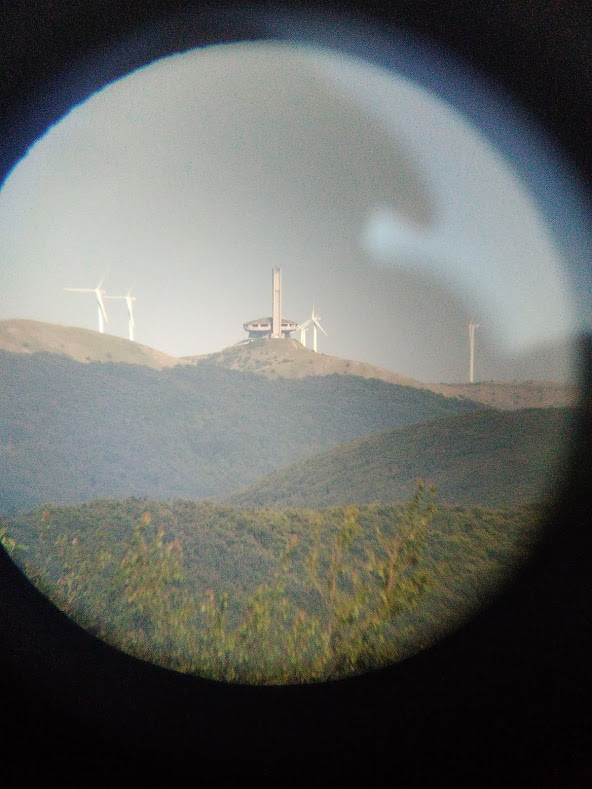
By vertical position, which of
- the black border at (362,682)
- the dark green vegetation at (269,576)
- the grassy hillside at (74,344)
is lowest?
the dark green vegetation at (269,576)

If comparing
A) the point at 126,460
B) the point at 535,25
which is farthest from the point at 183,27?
the point at 126,460

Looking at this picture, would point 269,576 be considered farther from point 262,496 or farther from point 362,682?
point 262,496

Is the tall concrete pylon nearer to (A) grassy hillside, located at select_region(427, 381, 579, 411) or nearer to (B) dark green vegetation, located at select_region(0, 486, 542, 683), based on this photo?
(A) grassy hillside, located at select_region(427, 381, 579, 411)

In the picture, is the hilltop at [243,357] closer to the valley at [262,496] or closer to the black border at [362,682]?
the valley at [262,496]

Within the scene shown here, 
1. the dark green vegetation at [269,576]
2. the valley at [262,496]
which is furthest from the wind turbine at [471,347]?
the dark green vegetation at [269,576]

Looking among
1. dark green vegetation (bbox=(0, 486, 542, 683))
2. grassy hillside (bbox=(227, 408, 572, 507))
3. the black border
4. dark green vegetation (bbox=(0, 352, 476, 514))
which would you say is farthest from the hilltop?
the black border

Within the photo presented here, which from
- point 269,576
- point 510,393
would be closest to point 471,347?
point 510,393
